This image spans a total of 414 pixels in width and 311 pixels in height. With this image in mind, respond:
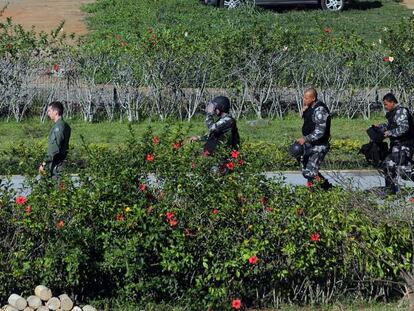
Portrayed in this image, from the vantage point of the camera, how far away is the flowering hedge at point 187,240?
956 centimetres

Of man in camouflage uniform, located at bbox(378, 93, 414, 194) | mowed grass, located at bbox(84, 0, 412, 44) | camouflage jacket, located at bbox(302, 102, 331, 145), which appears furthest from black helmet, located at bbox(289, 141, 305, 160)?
mowed grass, located at bbox(84, 0, 412, 44)

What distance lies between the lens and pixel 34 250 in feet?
→ 31.8

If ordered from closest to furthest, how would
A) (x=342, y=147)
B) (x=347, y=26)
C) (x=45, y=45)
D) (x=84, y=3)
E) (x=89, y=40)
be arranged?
(x=342, y=147)
(x=45, y=45)
(x=89, y=40)
(x=347, y=26)
(x=84, y=3)

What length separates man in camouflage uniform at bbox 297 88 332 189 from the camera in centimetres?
1323

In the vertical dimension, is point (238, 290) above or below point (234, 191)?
below

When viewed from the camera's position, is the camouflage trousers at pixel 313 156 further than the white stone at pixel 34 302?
Yes

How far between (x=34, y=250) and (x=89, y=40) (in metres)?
A: 16.7

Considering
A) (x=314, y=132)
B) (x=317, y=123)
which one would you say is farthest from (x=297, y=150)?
(x=317, y=123)

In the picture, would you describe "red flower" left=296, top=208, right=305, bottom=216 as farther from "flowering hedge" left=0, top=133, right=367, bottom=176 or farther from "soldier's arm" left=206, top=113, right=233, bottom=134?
"flowering hedge" left=0, top=133, right=367, bottom=176

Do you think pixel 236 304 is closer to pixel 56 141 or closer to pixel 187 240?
pixel 187 240

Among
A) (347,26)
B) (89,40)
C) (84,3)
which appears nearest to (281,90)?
(89,40)

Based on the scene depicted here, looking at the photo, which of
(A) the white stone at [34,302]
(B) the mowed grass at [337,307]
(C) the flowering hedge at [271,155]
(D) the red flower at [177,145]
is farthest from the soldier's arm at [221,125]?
(A) the white stone at [34,302]

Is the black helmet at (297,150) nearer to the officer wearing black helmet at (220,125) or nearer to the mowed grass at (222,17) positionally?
the officer wearing black helmet at (220,125)

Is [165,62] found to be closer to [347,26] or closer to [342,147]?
[342,147]
